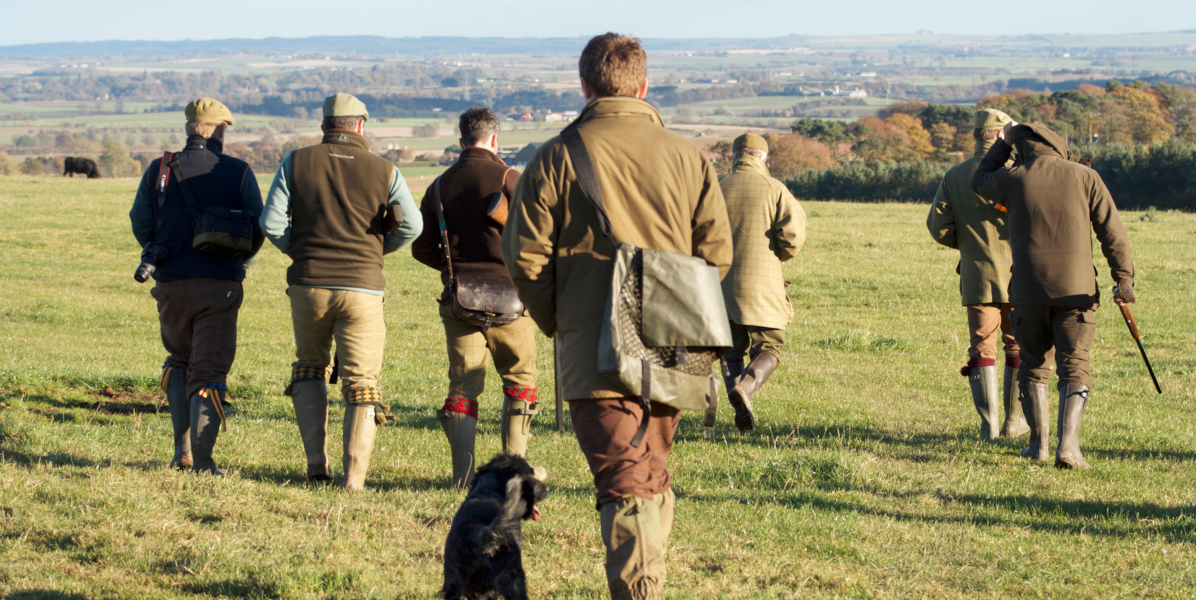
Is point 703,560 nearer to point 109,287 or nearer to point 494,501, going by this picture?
point 494,501

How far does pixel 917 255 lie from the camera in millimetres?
21047

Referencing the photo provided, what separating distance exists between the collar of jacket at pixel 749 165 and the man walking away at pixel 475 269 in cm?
238

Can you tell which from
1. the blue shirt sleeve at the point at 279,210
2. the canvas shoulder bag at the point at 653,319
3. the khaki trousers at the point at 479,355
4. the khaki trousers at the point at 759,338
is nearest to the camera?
the canvas shoulder bag at the point at 653,319

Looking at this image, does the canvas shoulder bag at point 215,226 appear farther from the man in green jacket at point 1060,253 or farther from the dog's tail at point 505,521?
the man in green jacket at point 1060,253

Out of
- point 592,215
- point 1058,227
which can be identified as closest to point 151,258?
point 592,215

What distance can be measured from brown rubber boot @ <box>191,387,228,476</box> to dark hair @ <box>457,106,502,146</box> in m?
2.23

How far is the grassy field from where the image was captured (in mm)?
4441

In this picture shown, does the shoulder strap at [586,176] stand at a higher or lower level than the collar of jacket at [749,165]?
higher

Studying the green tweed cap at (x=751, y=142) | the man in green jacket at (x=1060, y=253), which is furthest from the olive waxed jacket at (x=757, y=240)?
the man in green jacket at (x=1060, y=253)

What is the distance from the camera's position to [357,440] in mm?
5746

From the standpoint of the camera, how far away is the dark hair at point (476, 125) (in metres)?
5.73

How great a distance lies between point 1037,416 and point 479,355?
3977 mm

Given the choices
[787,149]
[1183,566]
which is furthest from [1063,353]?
[787,149]

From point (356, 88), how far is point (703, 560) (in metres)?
173
